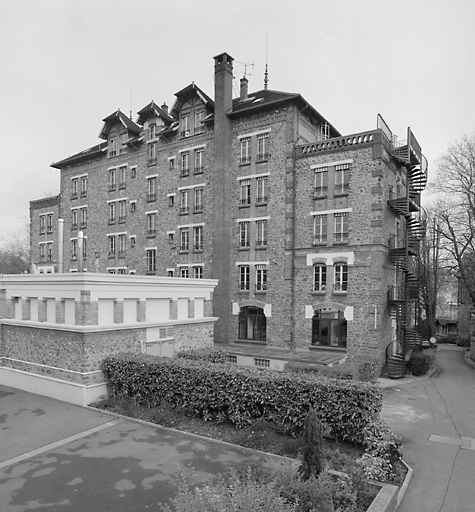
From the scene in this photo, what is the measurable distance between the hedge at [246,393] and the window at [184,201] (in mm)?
18484

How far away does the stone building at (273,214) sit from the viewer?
25.0 meters

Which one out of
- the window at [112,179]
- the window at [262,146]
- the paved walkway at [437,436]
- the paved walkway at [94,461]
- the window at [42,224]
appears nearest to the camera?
the paved walkway at [94,461]

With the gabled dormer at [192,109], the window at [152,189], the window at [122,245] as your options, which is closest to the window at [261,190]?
the gabled dormer at [192,109]

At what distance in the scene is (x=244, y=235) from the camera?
29141 mm

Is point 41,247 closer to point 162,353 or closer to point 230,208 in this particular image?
point 230,208

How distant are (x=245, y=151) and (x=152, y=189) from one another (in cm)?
955

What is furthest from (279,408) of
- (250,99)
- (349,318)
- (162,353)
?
(250,99)

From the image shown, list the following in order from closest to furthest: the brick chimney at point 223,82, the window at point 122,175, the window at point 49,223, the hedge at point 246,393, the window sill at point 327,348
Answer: the hedge at point 246,393
the window sill at point 327,348
the brick chimney at point 223,82
the window at point 122,175
the window at point 49,223

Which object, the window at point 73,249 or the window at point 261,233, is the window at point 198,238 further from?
the window at point 73,249

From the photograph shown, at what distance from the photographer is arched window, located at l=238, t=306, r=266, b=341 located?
2842 cm

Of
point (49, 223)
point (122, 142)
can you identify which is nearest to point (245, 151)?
point (122, 142)

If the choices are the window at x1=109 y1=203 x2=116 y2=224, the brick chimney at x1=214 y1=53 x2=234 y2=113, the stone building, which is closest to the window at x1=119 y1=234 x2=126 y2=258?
the stone building

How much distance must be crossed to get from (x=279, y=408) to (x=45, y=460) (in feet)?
20.8

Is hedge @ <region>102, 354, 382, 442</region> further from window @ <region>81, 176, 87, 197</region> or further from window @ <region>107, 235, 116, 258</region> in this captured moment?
window @ <region>81, 176, 87, 197</region>
